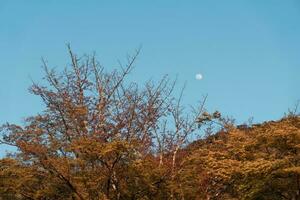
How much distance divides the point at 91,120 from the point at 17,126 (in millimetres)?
2776

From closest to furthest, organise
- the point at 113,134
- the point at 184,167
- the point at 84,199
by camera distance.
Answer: the point at 84,199
the point at 113,134
the point at 184,167

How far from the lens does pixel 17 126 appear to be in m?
18.5

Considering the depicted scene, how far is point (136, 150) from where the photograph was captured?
58.5ft

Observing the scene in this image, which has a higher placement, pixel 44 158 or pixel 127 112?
pixel 127 112

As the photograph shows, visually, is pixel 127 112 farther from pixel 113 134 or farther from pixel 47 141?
pixel 47 141

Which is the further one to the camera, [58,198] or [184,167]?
[184,167]

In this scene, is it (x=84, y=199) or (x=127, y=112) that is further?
(x=127, y=112)

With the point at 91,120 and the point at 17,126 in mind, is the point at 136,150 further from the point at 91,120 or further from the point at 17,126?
the point at 17,126

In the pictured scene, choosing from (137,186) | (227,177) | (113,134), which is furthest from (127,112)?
(227,177)

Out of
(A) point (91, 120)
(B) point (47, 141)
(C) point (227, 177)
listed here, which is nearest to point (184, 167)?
(C) point (227, 177)

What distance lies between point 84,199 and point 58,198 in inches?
53.5

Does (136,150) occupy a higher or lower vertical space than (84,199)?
higher

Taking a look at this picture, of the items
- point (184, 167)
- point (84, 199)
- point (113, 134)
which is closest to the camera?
point (84, 199)

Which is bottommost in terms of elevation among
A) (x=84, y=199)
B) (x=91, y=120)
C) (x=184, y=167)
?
(x=84, y=199)
